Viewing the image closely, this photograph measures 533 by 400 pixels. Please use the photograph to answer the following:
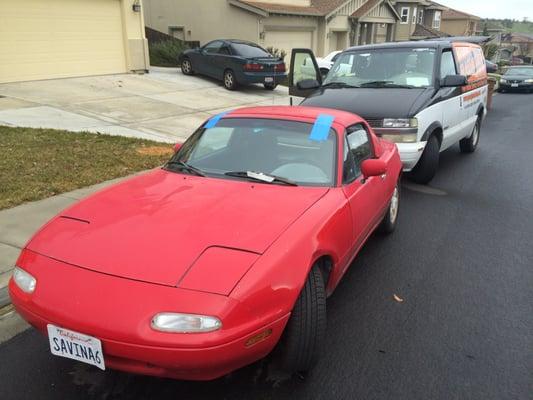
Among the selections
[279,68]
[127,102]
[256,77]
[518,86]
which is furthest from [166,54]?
[518,86]

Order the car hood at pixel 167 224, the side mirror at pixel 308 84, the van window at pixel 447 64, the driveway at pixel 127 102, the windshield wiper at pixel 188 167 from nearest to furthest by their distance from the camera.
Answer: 1. the car hood at pixel 167 224
2. the windshield wiper at pixel 188 167
3. the van window at pixel 447 64
4. the side mirror at pixel 308 84
5. the driveway at pixel 127 102

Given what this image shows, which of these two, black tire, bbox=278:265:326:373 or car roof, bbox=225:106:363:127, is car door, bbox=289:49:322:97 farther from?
black tire, bbox=278:265:326:373

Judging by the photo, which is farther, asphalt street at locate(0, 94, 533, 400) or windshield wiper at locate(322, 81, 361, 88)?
windshield wiper at locate(322, 81, 361, 88)

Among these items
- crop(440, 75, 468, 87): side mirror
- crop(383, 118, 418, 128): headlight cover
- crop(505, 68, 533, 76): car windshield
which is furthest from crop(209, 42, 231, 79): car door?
crop(505, 68, 533, 76): car windshield

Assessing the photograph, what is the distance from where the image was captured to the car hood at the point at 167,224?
8.32 feet

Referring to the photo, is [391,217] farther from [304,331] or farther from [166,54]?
[166,54]

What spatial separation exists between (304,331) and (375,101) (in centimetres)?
473

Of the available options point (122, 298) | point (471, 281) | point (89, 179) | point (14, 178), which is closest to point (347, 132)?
point (471, 281)

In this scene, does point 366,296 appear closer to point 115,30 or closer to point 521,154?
point 521,154

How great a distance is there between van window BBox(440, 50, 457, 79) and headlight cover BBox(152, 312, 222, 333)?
6.32 metres

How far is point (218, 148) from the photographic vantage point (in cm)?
395

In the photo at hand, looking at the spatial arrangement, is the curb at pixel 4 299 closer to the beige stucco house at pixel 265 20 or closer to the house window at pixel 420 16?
the beige stucco house at pixel 265 20

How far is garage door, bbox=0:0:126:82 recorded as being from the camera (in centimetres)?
1301

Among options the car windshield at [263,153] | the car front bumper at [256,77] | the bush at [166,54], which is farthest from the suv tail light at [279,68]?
the car windshield at [263,153]
